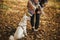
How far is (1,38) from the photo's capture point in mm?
3463

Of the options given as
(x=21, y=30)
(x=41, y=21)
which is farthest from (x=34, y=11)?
(x=21, y=30)

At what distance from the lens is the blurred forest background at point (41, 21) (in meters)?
3.44

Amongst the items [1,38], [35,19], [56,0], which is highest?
[56,0]

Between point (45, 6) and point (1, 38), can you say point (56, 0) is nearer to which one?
point (45, 6)

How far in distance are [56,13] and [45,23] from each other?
20cm

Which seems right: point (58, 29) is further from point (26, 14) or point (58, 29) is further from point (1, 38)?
point (1, 38)

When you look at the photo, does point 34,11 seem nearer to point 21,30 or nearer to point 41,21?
point 41,21

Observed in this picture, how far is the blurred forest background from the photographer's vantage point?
344 centimetres

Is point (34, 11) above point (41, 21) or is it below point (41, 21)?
above

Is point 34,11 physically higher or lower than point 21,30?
higher

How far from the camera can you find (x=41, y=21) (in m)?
3.45

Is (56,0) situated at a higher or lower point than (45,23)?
higher

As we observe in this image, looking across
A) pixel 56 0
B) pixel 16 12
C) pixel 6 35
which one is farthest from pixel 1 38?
pixel 56 0

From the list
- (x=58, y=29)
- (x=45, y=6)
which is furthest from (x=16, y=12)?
(x=58, y=29)
